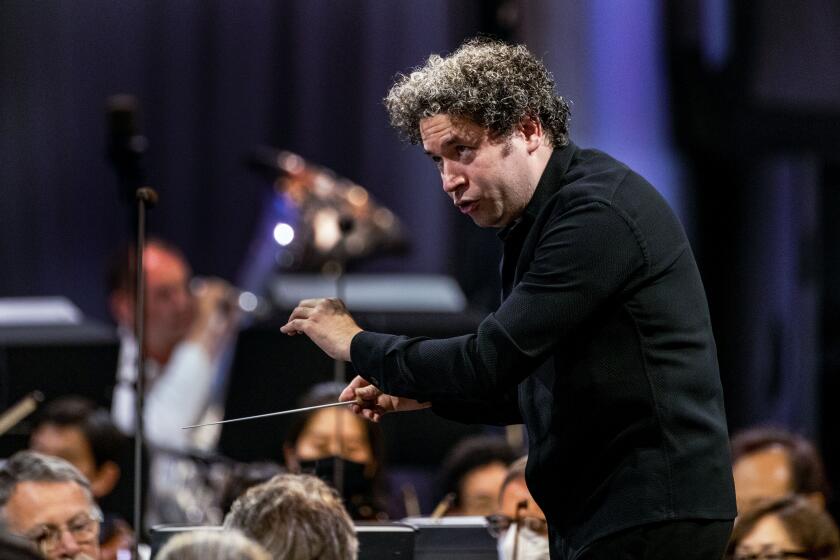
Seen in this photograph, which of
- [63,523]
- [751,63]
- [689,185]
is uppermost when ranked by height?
[751,63]

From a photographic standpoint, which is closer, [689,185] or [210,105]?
[689,185]

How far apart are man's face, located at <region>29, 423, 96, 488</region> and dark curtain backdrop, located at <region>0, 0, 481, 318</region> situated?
281 centimetres

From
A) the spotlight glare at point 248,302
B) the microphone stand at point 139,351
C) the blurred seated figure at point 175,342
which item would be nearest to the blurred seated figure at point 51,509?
the microphone stand at point 139,351

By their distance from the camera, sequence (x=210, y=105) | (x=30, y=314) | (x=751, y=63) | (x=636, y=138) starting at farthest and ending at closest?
(x=210, y=105) < (x=636, y=138) < (x=751, y=63) < (x=30, y=314)

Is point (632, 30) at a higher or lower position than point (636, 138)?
higher

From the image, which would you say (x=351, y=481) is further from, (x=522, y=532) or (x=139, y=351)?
(x=139, y=351)

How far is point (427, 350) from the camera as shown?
2.39 m

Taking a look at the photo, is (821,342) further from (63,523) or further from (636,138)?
(63,523)

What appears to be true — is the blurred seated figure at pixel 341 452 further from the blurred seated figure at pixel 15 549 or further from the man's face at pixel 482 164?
the blurred seated figure at pixel 15 549

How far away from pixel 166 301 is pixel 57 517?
10.8ft

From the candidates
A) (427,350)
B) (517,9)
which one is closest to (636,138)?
(517,9)

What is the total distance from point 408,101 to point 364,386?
0.57m

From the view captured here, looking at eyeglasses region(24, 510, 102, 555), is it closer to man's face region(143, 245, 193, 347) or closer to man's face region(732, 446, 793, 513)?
man's face region(732, 446, 793, 513)

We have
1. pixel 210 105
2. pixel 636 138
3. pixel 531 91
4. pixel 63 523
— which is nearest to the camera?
pixel 531 91
